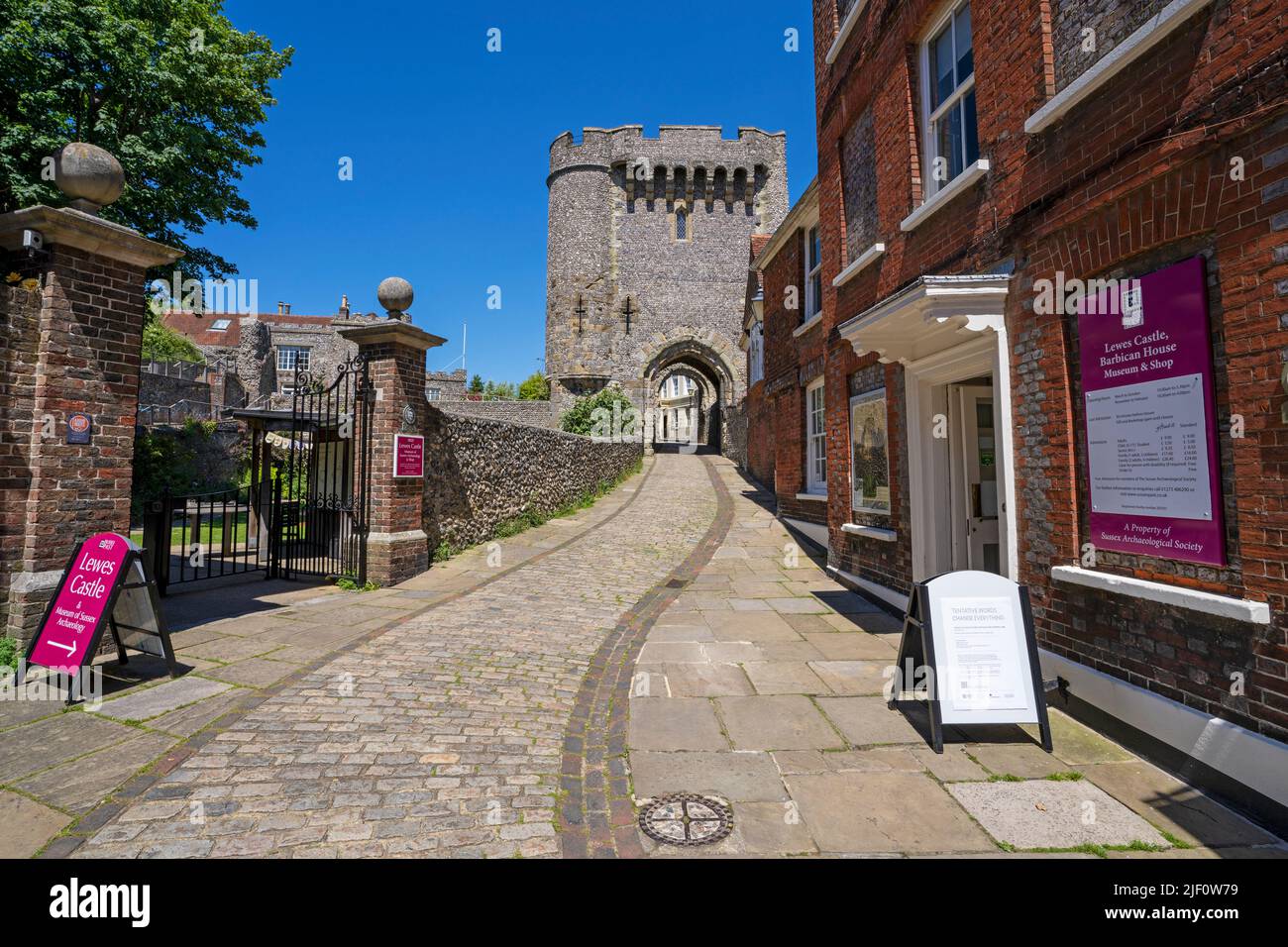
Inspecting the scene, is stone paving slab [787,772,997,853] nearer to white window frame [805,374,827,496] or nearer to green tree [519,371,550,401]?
white window frame [805,374,827,496]

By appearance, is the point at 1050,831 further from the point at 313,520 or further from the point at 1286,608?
the point at 313,520

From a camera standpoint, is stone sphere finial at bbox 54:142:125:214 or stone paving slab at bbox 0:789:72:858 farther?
stone sphere finial at bbox 54:142:125:214

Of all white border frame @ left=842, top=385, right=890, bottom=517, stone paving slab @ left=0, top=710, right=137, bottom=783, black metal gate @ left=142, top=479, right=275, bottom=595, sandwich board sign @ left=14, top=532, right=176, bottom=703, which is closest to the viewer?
stone paving slab @ left=0, top=710, right=137, bottom=783

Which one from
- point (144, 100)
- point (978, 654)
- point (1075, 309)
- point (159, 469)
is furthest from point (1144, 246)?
point (159, 469)

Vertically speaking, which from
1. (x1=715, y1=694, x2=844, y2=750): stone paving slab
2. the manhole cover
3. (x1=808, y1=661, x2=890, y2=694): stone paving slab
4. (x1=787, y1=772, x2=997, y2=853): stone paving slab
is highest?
(x1=808, y1=661, x2=890, y2=694): stone paving slab

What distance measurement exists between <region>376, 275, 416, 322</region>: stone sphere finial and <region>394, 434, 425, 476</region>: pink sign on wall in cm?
164

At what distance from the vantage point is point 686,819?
286 cm

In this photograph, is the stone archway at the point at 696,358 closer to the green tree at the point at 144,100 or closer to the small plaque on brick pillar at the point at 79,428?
the green tree at the point at 144,100

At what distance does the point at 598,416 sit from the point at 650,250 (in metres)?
13.7

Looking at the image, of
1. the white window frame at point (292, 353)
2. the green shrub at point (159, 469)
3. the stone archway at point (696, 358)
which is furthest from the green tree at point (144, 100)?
the white window frame at point (292, 353)

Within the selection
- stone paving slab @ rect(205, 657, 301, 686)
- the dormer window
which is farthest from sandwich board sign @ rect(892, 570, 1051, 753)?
the dormer window

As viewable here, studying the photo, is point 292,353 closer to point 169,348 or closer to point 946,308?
point 169,348

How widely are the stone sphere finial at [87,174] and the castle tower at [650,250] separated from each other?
2844 cm

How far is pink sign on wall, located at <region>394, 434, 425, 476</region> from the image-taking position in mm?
8041
